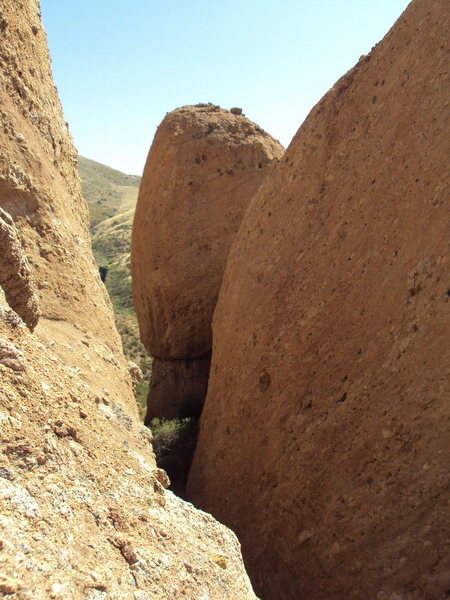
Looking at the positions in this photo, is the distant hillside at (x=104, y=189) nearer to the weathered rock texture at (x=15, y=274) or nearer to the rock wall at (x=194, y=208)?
the rock wall at (x=194, y=208)

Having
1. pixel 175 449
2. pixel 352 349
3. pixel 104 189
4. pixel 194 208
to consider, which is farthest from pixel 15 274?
pixel 104 189

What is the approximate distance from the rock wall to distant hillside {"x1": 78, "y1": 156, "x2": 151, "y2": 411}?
16.5 feet

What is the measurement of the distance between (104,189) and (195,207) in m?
76.1

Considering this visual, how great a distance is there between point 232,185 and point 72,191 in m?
3.36

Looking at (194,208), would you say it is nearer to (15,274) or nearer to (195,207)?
(195,207)

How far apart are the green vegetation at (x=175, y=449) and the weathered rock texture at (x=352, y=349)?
2.04 meters

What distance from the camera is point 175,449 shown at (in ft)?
28.6

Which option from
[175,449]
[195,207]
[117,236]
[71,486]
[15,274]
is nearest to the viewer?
[71,486]

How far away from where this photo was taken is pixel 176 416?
33.9 ft

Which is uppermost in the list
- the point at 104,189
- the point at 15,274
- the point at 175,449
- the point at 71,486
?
the point at 104,189

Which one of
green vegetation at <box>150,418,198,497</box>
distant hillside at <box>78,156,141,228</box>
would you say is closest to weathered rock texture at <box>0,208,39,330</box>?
green vegetation at <box>150,418,198,497</box>

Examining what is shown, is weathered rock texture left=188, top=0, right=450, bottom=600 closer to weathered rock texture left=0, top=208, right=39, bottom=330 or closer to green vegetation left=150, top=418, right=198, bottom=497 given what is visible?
green vegetation left=150, top=418, right=198, bottom=497

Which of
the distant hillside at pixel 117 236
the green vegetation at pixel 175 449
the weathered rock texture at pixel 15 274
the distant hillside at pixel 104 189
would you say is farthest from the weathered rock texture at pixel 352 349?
the distant hillside at pixel 104 189

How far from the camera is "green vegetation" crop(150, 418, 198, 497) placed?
336 inches
